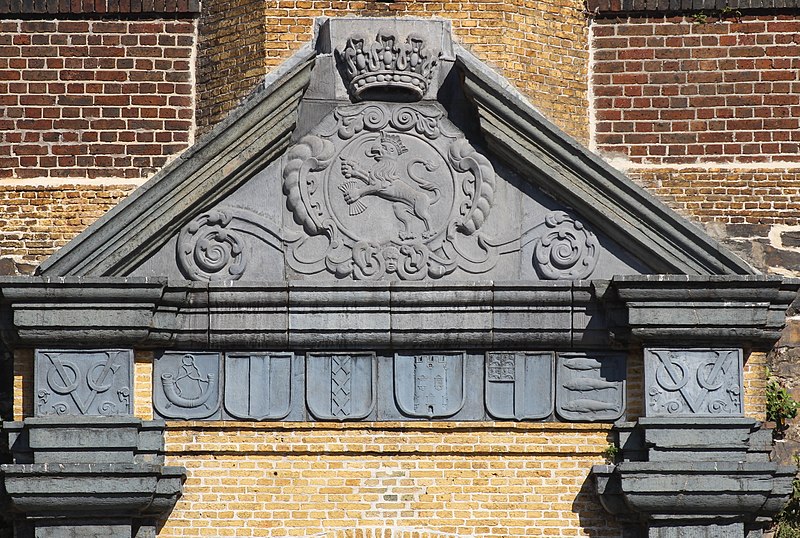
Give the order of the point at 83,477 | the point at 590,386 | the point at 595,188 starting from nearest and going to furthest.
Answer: the point at 83,477, the point at 595,188, the point at 590,386

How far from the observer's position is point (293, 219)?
9.66 meters

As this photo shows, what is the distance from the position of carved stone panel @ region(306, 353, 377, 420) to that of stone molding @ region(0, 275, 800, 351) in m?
0.08

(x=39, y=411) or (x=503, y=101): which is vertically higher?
(x=503, y=101)

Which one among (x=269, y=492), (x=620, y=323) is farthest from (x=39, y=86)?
(x=620, y=323)

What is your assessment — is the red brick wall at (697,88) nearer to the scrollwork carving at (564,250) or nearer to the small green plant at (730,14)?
the small green plant at (730,14)

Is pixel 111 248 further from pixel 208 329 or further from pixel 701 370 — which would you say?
pixel 701 370

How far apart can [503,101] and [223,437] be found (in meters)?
2.56

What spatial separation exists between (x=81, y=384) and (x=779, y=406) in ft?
13.8

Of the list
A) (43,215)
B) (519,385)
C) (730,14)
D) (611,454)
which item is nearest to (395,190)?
(519,385)

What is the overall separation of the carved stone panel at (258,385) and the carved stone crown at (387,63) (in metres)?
1.68

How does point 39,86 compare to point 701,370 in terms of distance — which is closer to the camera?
point 701,370

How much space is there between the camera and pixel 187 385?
31.5ft

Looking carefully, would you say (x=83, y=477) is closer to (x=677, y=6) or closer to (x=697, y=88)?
(x=697, y=88)

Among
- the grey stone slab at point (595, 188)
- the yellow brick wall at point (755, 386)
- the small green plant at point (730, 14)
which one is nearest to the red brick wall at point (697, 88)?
the small green plant at point (730, 14)
